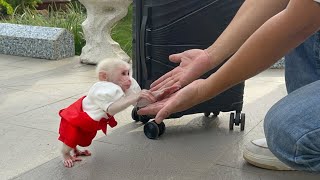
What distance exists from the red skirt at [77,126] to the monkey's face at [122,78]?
179 mm

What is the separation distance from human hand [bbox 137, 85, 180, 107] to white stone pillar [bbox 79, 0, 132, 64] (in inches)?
129

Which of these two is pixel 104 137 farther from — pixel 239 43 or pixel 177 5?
pixel 239 43

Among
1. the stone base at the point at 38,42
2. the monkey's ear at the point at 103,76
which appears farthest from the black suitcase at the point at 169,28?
the stone base at the point at 38,42

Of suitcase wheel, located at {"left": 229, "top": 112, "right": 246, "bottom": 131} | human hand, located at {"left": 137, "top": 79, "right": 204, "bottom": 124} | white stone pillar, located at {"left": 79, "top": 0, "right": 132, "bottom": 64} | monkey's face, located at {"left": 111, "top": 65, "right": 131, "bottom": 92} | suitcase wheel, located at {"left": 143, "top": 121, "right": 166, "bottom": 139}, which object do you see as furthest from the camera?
white stone pillar, located at {"left": 79, "top": 0, "right": 132, "bottom": 64}

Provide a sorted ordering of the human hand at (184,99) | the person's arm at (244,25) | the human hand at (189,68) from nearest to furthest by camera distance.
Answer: the human hand at (184,99) < the person's arm at (244,25) < the human hand at (189,68)

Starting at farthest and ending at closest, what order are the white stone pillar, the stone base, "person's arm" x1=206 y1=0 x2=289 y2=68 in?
the stone base, the white stone pillar, "person's arm" x1=206 y1=0 x2=289 y2=68

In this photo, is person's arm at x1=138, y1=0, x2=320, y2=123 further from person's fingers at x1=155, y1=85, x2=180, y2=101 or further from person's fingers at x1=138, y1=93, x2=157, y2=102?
person's fingers at x1=138, y1=93, x2=157, y2=102

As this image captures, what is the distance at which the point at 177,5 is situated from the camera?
2.88 metres

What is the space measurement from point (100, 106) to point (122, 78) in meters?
0.20

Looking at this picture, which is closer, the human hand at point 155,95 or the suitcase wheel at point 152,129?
the human hand at point 155,95

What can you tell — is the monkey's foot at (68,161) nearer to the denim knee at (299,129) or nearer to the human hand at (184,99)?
the human hand at (184,99)

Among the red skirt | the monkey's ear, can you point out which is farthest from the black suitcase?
the red skirt

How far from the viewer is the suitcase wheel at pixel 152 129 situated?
3047 mm

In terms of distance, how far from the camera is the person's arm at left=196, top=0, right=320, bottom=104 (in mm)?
1489
